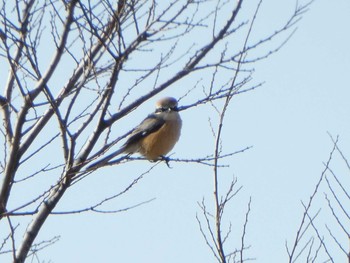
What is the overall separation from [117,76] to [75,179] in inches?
26.7

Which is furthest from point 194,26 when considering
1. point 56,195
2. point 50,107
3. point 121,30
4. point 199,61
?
point 56,195

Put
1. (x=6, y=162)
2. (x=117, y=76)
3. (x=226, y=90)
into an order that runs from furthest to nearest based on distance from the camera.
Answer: (x=226, y=90)
(x=6, y=162)
(x=117, y=76)

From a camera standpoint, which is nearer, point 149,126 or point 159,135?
point 159,135

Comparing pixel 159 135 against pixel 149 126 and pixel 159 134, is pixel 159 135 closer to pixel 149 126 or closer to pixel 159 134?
pixel 159 134

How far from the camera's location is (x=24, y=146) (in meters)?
4.61

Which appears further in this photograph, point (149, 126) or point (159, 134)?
point (149, 126)

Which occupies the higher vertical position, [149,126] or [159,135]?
[149,126]

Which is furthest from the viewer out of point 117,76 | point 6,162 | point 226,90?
point 226,90

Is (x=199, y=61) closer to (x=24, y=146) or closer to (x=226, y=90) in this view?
(x=226, y=90)

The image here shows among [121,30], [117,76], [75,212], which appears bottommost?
[75,212]

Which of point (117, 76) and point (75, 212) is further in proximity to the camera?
point (75, 212)

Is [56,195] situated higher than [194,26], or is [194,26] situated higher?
[194,26]

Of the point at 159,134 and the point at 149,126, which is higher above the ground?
the point at 149,126

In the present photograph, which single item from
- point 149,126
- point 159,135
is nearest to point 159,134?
point 159,135
